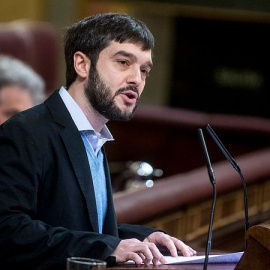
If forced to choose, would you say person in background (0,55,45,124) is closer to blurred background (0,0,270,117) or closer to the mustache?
the mustache

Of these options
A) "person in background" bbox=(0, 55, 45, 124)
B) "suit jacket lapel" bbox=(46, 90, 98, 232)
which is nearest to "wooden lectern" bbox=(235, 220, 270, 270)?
"suit jacket lapel" bbox=(46, 90, 98, 232)

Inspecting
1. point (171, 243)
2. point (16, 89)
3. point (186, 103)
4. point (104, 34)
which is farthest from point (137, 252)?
point (186, 103)

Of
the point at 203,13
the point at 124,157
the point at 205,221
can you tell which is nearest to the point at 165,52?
the point at 203,13

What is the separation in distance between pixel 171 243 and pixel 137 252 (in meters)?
0.18

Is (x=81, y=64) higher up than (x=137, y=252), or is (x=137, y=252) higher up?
(x=81, y=64)

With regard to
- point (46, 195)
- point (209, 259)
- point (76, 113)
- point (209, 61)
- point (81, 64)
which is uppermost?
point (81, 64)

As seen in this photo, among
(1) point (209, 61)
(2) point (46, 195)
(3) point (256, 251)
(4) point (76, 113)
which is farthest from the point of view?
(1) point (209, 61)

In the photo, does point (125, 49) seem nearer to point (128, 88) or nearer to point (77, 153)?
point (128, 88)

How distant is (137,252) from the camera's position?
5.98 feet

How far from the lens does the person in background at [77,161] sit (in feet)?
6.03

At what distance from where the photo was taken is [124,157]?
705 centimetres

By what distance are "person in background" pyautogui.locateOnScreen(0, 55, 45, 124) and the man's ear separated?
1446 mm

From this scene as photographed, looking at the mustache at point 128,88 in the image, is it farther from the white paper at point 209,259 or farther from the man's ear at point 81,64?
the white paper at point 209,259

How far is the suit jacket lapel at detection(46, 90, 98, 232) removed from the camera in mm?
1978
